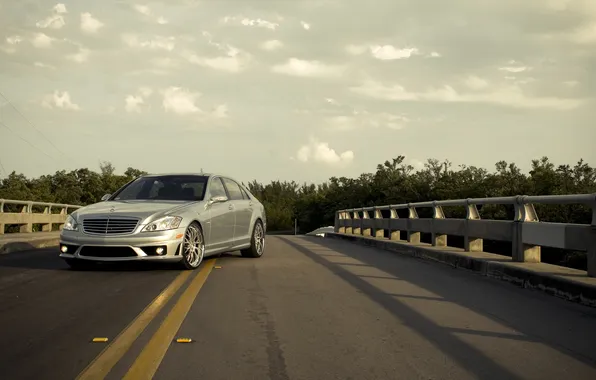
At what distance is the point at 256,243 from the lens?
13.6 meters

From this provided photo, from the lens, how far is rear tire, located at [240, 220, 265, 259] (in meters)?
13.4

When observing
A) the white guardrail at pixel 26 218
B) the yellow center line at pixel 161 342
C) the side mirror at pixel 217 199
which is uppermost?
the side mirror at pixel 217 199

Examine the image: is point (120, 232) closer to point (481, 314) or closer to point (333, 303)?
point (333, 303)

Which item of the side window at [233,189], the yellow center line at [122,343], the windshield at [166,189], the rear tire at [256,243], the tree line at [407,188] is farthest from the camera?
the tree line at [407,188]

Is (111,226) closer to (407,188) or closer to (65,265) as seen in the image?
(65,265)

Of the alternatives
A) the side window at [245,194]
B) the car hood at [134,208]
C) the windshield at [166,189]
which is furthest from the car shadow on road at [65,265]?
the side window at [245,194]

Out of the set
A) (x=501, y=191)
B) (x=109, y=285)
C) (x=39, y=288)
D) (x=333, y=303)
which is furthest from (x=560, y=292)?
(x=501, y=191)

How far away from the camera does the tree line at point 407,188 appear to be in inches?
A: 1847

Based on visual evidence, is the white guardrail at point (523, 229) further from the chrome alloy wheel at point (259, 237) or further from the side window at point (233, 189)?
the side window at point (233, 189)

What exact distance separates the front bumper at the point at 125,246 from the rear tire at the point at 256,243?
3.23 meters

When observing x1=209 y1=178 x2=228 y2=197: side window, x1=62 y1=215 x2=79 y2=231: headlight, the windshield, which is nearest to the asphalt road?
x1=62 y1=215 x2=79 y2=231: headlight

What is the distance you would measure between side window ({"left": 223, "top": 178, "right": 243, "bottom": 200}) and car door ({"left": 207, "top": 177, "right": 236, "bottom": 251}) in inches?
10.1

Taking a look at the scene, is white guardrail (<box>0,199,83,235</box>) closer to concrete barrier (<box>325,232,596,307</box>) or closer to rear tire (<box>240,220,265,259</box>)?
rear tire (<box>240,220,265,259</box>)

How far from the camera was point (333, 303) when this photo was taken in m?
7.50
